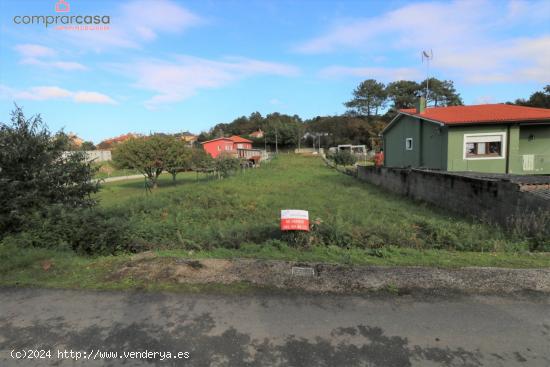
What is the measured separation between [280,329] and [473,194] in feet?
31.1

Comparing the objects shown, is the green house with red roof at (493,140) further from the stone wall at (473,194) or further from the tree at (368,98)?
the tree at (368,98)

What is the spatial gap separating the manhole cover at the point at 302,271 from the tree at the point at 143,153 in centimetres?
2598

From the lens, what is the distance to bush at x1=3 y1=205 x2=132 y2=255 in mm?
4988

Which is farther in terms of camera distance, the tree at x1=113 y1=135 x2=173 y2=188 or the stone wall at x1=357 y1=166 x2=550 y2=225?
the tree at x1=113 y1=135 x2=173 y2=188

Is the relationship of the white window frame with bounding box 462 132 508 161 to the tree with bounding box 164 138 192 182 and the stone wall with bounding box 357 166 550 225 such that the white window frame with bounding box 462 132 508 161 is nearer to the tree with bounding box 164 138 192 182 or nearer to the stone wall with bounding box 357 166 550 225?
the stone wall with bounding box 357 166 550 225

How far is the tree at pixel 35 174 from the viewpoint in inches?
218

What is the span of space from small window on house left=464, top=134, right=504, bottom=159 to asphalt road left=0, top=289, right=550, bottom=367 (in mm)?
15630

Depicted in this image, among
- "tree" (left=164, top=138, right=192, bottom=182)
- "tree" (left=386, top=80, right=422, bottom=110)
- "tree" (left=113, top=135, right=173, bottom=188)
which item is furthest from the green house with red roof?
"tree" (left=386, top=80, right=422, bottom=110)

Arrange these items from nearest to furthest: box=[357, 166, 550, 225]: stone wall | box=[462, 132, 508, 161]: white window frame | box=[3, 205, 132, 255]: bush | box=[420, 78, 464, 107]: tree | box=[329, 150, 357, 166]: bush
Answer: box=[3, 205, 132, 255]: bush
box=[357, 166, 550, 225]: stone wall
box=[462, 132, 508, 161]: white window frame
box=[329, 150, 357, 166]: bush
box=[420, 78, 464, 107]: tree

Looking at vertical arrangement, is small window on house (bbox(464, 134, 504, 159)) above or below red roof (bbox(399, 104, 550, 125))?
below

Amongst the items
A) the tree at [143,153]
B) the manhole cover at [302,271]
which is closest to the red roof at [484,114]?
the manhole cover at [302,271]

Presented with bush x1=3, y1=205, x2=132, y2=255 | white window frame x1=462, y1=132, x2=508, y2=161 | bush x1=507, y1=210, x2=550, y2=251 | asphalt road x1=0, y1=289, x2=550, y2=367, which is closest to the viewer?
asphalt road x1=0, y1=289, x2=550, y2=367

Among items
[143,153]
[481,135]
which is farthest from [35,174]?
[143,153]

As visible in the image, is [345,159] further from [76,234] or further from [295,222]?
[76,234]
